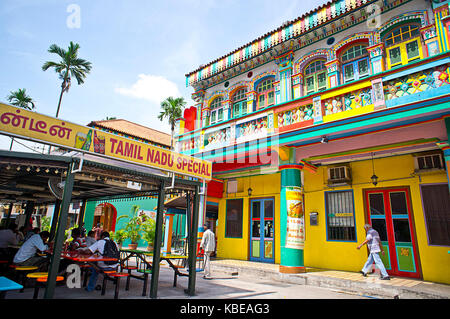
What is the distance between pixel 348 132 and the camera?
8992mm

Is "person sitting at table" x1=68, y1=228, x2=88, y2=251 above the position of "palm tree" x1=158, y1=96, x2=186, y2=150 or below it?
below

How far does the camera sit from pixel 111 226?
24469mm

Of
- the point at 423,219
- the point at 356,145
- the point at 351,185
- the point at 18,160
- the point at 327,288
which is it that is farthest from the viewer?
the point at 351,185

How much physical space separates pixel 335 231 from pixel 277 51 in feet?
25.6

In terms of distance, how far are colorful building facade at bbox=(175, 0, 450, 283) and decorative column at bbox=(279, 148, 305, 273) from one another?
0.03m

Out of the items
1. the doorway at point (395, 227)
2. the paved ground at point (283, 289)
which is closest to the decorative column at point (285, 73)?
the doorway at point (395, 227)

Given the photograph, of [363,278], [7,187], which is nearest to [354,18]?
[363,278]

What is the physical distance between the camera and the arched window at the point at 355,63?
380 inches

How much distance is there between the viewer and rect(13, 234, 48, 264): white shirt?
21.3 ft

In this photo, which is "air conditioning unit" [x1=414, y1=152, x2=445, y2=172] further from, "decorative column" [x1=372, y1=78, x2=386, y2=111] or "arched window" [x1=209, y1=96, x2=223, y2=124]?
"arched window" [x1=209, y1=96, x2=223, y2=124]

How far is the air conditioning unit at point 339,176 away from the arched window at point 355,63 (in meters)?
3.54

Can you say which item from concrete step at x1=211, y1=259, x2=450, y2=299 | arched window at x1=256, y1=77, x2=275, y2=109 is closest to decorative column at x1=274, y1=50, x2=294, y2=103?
arched window at x1=256, y1=77, x2=275, y2=109
